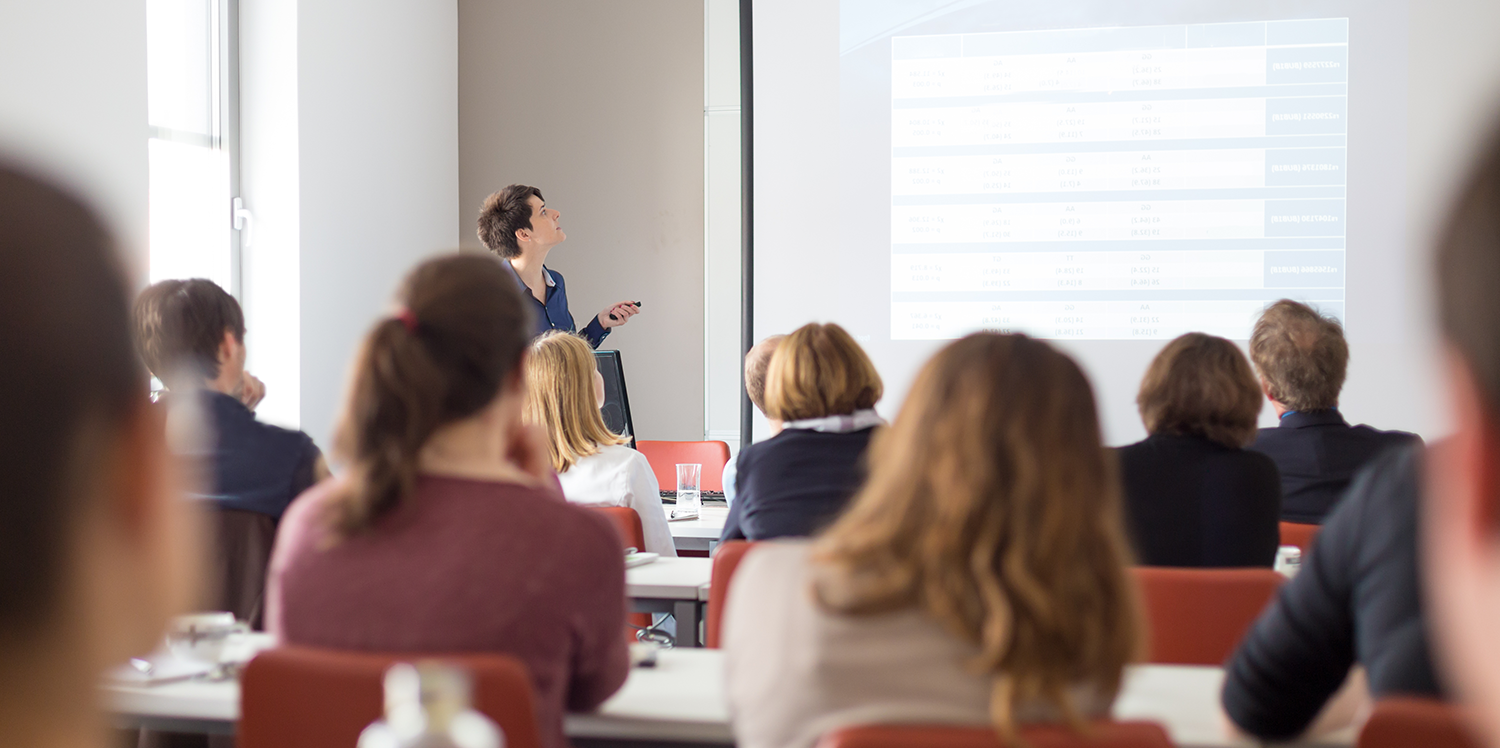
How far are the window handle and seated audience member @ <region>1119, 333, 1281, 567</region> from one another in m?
3.83

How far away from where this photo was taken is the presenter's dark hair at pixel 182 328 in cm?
224

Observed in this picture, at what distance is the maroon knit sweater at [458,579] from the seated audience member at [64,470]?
80 centimetres

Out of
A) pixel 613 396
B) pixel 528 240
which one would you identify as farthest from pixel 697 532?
pixel 528 240

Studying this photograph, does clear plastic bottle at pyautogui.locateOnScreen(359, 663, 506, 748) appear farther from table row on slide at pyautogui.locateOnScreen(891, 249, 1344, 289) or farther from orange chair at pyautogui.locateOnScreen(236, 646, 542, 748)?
table row on slide at pyautogui.locateOnScreen(891, 249, 1344, 289)

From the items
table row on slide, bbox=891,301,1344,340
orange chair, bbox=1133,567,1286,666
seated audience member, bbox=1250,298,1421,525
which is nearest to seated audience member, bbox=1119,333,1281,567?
orange chair, bbox=1133,567,1286,666

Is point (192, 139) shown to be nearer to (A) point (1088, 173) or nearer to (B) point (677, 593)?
(B) point (677, 593)

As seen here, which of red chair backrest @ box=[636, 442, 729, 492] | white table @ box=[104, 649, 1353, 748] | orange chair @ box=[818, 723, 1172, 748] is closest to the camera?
orange chair @ box=[818, 723, 1172, 748]

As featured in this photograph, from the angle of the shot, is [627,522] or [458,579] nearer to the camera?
[458,579]

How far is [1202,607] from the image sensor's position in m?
1.85

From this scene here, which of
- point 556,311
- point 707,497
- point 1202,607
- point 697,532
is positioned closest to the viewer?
point 1202,607

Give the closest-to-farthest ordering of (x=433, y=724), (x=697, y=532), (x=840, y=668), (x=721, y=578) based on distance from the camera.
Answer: (x=433, y=724)
(x=840, y=668)
(x=721, y=578)
(x=697, y=532)

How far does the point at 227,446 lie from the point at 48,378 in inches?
73.0

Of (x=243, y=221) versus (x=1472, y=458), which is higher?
→ (x=243, y=221)

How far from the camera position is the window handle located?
15.4 ft
